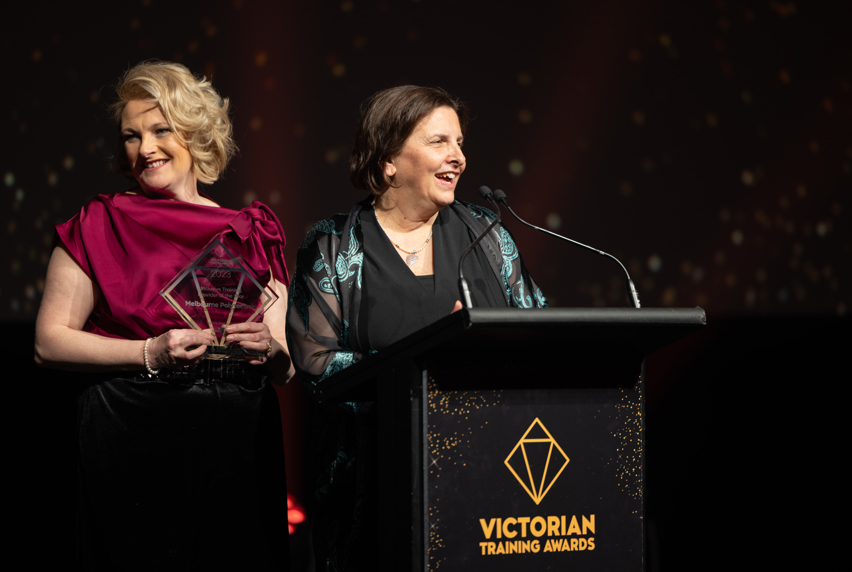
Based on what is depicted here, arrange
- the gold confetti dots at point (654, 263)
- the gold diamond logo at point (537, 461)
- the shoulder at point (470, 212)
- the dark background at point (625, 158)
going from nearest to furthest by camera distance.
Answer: the gold diamond logo at point (537, 461), the shoulder at point (470, 212), the dark background at point (625, 158), the gold confetti dots at point (654, 263)

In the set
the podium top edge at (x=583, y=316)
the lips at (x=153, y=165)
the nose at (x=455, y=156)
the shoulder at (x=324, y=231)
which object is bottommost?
the podium top edge at (x=583, y=316)

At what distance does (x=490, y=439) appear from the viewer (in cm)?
111

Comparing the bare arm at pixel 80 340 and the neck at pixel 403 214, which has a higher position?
the neck at pixel 403 214

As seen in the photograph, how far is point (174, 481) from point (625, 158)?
88.9 inches

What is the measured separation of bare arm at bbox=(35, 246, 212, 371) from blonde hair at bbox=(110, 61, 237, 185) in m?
0.33

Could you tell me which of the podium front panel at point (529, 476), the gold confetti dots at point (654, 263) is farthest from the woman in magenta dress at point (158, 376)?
the gold confetti dots at point (654, 263)

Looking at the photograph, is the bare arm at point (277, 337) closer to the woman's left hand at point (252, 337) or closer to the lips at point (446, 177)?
the woman's left hand at point (252, 337)

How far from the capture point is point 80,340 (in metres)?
1.65

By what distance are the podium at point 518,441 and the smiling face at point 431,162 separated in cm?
72

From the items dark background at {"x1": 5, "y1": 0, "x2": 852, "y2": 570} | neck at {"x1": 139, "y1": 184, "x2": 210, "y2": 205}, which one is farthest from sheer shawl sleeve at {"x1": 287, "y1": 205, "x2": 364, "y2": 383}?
dark background at {"x1": 5, "y1": 0, "x2": 852, "y2": 570}

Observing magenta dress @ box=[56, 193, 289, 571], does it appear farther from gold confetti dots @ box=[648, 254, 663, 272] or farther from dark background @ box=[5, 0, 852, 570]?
gold confetti dots @ box=[648, 254, 663, 272]

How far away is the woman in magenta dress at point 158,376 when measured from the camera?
164cm

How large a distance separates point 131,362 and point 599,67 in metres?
2.32

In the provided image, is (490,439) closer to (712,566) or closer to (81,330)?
(81,330)
